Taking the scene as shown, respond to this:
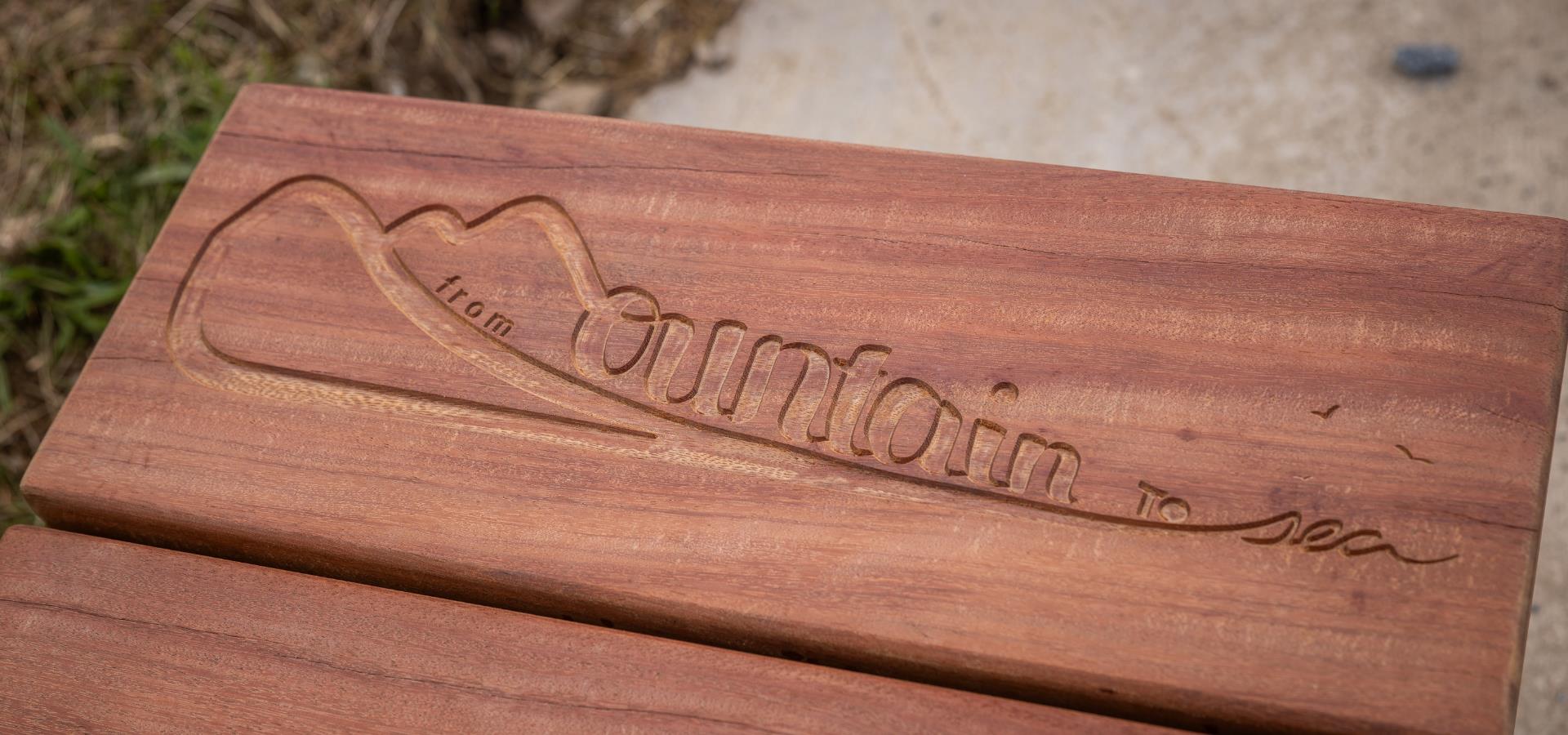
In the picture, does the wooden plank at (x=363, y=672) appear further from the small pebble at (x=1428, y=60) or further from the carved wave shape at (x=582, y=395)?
the small pebble at (x=1428, y=60)

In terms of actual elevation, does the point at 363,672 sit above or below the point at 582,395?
below

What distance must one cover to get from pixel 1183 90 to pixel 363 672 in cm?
208

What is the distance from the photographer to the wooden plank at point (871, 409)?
115 cm

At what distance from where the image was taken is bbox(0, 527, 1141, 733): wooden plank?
3.88 ft

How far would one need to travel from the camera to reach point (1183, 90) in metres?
2.35

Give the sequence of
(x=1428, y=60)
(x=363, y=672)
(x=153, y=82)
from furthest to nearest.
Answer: (x=153, y=82)
(x=1428, y=60)
(x=363, y=672)

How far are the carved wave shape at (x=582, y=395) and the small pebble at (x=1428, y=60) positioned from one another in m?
1.59

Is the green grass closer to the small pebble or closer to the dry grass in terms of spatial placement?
the dry grass

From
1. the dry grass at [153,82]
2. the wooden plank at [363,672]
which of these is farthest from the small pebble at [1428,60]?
the wooden plank at [363,672]

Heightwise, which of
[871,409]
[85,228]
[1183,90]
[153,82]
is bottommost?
[85,228]

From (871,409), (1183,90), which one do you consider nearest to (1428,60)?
(1183,90)

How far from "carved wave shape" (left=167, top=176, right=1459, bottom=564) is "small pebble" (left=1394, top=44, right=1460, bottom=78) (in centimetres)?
159

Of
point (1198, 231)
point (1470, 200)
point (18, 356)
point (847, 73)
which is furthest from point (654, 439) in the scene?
point (1470, 200)

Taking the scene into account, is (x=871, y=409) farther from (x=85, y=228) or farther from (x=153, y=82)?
(x=153, y=82)
